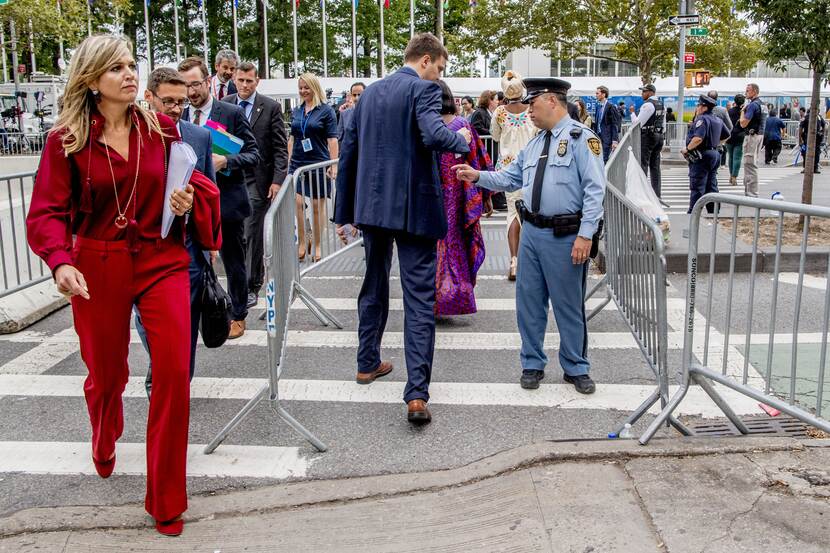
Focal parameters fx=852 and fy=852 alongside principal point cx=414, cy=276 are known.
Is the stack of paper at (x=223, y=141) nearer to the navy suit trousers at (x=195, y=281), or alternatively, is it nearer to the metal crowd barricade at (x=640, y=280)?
the navy suit trousers at (x=195, y=281)

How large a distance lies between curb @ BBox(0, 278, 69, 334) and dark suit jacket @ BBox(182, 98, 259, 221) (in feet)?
7.14

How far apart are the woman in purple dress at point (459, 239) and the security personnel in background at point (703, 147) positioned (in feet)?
21.1

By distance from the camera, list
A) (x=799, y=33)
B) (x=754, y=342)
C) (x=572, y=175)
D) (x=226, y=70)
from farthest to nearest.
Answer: (x=799, y=33)
(x=226, y=70)
(x=754, y=342)
(x=572, y=175)

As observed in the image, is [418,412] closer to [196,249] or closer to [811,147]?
[196,249]

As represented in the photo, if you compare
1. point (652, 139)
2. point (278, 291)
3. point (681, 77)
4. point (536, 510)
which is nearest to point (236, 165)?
point (278, 291)

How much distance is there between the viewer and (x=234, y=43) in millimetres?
47969

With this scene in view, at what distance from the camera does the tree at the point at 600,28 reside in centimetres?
3709

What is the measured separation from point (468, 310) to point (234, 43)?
146ft

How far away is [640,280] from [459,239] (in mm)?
2132

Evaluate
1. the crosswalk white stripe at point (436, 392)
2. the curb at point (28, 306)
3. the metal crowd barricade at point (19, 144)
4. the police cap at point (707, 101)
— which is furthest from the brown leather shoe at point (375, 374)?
the metal crowd barricade at point (19, 144)

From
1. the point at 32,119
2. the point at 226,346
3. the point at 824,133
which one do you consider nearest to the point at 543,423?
the point at 226,346

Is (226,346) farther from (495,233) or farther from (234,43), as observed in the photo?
(234,43)

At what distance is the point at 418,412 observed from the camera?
4746 mm

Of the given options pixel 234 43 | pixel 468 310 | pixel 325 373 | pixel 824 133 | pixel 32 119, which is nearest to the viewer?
pixel 325 373
